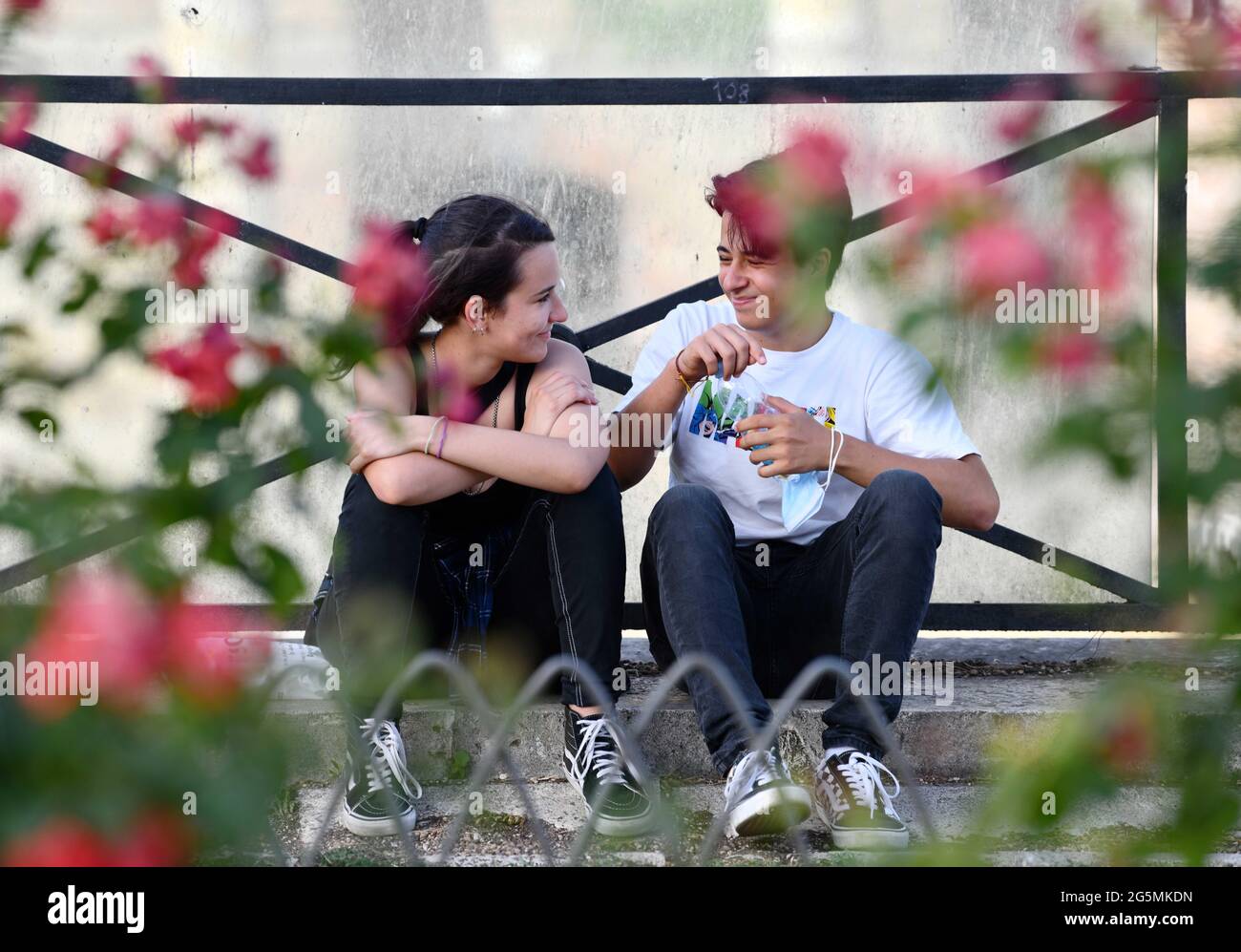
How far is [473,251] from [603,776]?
1.00 m

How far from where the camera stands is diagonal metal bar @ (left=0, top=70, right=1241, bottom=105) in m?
3.16

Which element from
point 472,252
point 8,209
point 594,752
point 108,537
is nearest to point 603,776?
point 594,752

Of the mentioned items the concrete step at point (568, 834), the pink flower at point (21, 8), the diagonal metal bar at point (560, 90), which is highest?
the diagonal metal bar at point (560, 90)

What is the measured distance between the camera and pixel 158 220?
1146 mm

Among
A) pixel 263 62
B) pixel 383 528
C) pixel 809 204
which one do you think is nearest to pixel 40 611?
pixel 809 204

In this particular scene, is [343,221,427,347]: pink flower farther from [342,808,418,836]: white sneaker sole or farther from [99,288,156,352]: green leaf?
[342,808,418,836]: white sneaker sole

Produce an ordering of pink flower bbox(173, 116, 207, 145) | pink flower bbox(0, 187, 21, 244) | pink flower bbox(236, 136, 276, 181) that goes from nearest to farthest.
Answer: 1. pink flower bbox(0, 187, 21, 244)
2. pink flower bbox(173, 116, 207, 145)
3. pink flower bbox(236, 136, 276, 181)

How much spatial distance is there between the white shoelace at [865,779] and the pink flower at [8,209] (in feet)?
Result: 5.06

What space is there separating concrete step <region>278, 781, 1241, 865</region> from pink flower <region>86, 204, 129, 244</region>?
113cm

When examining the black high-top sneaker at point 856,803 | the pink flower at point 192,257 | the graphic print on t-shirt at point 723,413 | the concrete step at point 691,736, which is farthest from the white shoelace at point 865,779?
the pink flower at point 192,257

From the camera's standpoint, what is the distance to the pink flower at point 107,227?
1.16 m

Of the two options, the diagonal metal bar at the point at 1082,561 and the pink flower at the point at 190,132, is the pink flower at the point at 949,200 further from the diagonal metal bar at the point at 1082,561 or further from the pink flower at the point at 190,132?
the diagonal metal bar at the point at 1082,561

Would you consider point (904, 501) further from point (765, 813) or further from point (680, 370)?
point (765, 813)

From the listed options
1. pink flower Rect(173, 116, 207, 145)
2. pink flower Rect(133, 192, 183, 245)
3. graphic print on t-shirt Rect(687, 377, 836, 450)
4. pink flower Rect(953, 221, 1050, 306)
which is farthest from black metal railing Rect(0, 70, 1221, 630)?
pink flower Rect(953, 221, 1050, 306)
